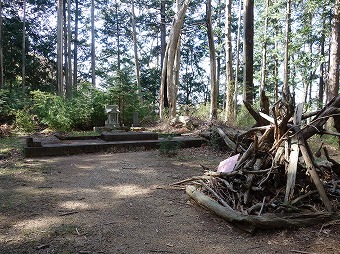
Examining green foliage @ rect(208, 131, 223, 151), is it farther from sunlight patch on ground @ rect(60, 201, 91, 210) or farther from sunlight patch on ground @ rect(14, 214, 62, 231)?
sunlight patch on ground @ rect(14, 214, 62, 231)

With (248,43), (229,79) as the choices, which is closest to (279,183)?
(248,43)

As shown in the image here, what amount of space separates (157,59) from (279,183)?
29.6 metres

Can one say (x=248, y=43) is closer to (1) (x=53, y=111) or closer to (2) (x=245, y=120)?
(2) (x=245, y=120)

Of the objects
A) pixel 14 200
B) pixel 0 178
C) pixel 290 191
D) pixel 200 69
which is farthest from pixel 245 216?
pixel 200 69

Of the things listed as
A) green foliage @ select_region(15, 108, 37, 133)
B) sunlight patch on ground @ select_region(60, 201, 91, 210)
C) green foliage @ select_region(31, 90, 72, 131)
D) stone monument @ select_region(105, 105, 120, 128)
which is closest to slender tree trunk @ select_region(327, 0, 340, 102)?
stone monument @ select_region(105, 105, 120, 128)

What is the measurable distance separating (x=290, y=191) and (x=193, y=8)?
26.4 m

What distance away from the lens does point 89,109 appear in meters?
12.7

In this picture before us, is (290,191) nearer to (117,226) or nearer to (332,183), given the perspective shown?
(332,183)

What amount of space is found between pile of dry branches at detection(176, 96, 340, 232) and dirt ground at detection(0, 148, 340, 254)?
0.50 feet

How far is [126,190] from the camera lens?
473 cm

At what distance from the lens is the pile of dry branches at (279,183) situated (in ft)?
10.6

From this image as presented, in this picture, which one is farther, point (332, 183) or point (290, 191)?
point (332, 183)

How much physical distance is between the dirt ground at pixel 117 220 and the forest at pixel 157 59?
6.70ft

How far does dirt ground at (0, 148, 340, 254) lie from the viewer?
285cm
